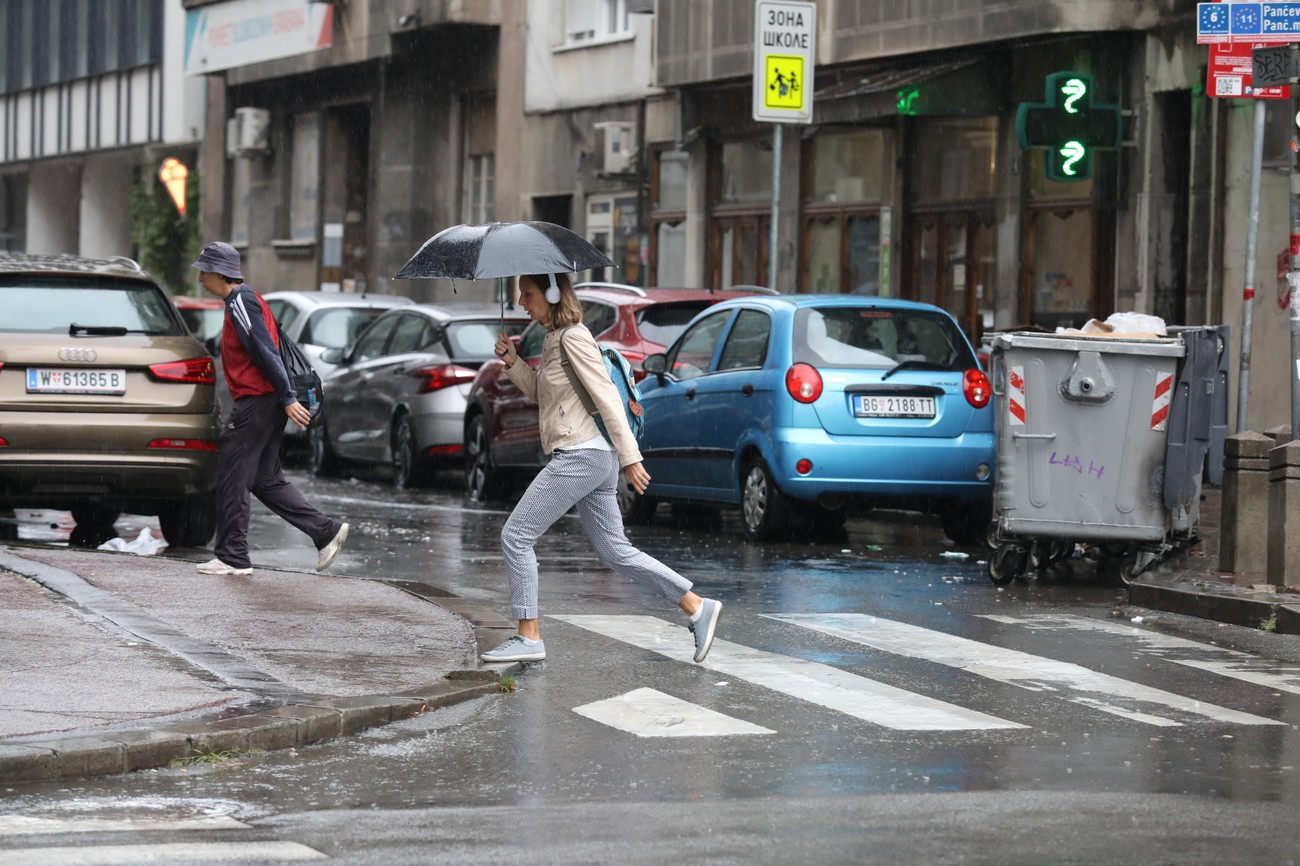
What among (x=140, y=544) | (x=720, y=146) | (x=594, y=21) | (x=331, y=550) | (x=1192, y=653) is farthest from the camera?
(x=594, y=21)

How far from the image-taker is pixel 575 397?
371 inches

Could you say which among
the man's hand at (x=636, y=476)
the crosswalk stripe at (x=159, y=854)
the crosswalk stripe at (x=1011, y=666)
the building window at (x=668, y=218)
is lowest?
the crosswalk stripe at (x=1011, y=666)

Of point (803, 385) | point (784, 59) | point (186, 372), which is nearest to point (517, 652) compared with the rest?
point (186, 372)

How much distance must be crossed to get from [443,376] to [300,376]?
824cm

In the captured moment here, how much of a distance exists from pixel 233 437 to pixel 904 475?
4668mm

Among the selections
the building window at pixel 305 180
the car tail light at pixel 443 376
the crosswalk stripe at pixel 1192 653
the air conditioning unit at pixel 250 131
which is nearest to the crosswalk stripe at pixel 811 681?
the crosswalk stripe at pixel 1192 653

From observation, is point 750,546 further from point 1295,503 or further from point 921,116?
point 921,116

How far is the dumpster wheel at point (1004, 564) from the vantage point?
13.0 meters

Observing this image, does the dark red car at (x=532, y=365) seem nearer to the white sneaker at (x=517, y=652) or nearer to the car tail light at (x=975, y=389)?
the car tail light at (x=975, y=389)

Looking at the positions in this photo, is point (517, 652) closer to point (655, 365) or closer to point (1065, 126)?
point (655, 365)

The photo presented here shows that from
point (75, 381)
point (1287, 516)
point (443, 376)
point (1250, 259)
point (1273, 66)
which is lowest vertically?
point (1287, 516)

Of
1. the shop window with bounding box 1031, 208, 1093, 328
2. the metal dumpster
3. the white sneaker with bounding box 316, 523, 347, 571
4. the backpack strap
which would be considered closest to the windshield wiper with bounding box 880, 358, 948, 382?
the metal dumpster

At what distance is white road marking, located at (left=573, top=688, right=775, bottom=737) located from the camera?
792 cm

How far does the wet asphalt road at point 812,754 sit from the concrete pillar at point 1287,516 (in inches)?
24.6
